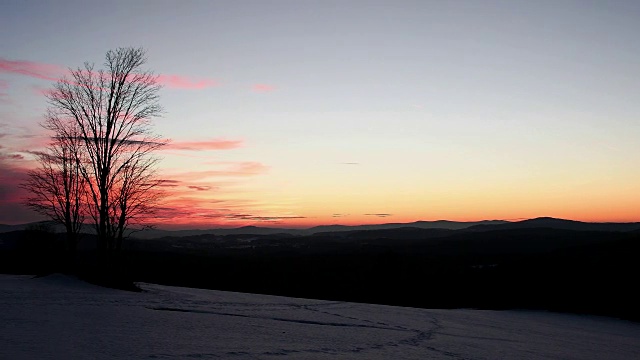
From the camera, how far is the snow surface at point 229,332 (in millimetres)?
7211

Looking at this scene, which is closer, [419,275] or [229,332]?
[229,332]

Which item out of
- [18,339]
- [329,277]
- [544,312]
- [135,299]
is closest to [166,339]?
[18,339]

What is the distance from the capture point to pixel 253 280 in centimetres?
5244

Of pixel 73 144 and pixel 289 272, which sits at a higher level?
pixel 73 144

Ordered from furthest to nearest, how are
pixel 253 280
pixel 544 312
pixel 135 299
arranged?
pixel 253 280
pixel 544 312
pixel 135 299

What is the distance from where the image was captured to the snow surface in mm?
7211

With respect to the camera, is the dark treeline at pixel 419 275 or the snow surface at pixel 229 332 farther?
the dark treeline at pixel 419 275

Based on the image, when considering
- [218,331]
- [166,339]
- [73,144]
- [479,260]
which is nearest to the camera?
[166,339]

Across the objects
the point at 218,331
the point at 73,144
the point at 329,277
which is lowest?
the point at 329,277

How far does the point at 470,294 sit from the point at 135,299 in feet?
107

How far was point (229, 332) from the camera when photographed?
30.8 ft

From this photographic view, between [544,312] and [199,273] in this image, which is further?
[199,273]

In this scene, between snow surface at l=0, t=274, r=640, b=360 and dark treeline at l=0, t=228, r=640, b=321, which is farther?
dark treeline at l=0, t=228, r=640, b=321

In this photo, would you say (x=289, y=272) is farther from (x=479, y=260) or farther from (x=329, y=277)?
Result: (x=479, y=260)
